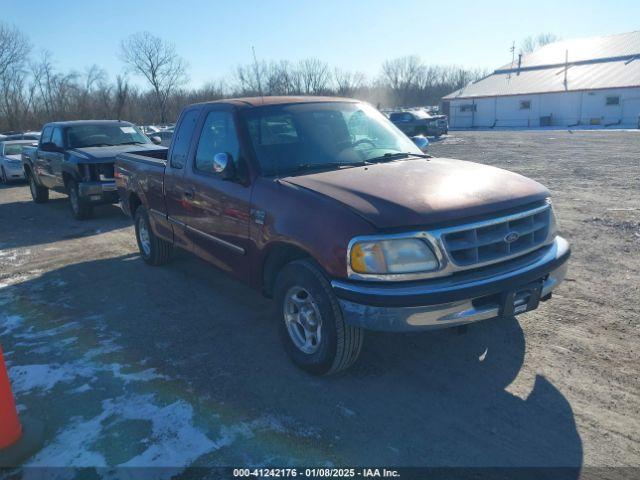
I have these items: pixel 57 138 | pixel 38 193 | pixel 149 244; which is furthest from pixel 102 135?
pixel 149 244

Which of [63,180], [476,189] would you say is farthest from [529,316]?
[63,180]

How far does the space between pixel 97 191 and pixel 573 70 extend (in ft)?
147

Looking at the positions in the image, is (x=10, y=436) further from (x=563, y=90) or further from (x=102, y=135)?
(x=563, y=90)

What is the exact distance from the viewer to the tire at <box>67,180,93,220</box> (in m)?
9.59

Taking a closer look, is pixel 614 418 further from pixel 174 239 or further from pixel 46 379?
pixel 174 239

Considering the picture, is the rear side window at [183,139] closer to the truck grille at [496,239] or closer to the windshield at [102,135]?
the truck grille at [496,239]

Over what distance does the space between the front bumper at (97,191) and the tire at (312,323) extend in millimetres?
6738

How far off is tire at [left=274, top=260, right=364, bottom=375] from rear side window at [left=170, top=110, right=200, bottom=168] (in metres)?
2.10

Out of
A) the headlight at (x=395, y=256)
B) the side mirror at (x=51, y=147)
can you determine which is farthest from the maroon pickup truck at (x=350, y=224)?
→ the side mirror at (x=51, y=147)

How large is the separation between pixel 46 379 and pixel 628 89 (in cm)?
4198

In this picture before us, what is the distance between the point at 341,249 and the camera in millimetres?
3143

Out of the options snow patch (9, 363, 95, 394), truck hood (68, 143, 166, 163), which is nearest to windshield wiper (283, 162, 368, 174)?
snow patch (9, 363, 95, 394)

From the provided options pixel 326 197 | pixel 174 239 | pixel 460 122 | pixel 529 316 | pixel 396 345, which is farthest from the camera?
pixel 460 122

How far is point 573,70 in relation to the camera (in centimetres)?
4294
